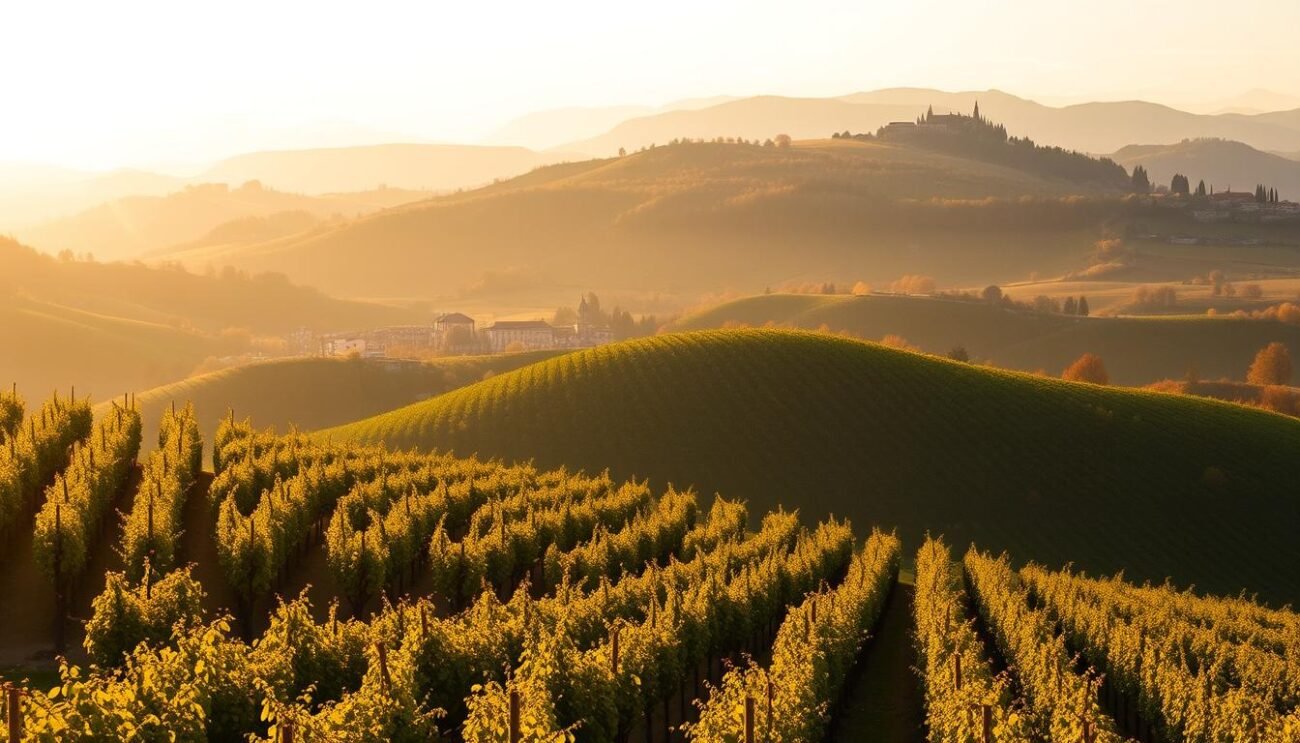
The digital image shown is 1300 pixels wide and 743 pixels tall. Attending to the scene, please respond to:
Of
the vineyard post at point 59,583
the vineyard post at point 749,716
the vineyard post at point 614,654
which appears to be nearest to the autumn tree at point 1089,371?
the vineyard post at point 59,583

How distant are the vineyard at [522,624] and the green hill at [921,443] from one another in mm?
21236

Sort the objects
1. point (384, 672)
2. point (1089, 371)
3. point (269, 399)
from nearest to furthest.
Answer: point (384, 672) → point (269, 399) → point (1089, 371)

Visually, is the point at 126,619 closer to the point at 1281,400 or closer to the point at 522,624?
the point at 522,624

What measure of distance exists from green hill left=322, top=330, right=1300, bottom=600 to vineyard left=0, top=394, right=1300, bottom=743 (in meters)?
21.2

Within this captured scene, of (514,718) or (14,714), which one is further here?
(514,718)

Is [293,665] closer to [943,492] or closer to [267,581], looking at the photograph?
[267,581]

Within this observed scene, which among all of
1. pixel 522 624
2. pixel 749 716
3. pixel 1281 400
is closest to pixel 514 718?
pixel 749 716

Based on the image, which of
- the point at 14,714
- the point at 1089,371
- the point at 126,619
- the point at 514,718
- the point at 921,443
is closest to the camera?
the point at 14,714

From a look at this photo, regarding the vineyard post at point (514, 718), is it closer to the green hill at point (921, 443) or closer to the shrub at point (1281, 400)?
the green hill at point (921, 443)

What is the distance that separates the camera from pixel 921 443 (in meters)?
104

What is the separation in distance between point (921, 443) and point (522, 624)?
74227 millimetres

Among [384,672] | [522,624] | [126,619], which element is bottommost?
[522,624]

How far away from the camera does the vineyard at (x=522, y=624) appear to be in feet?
84.6

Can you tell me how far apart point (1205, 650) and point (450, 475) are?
124ft
